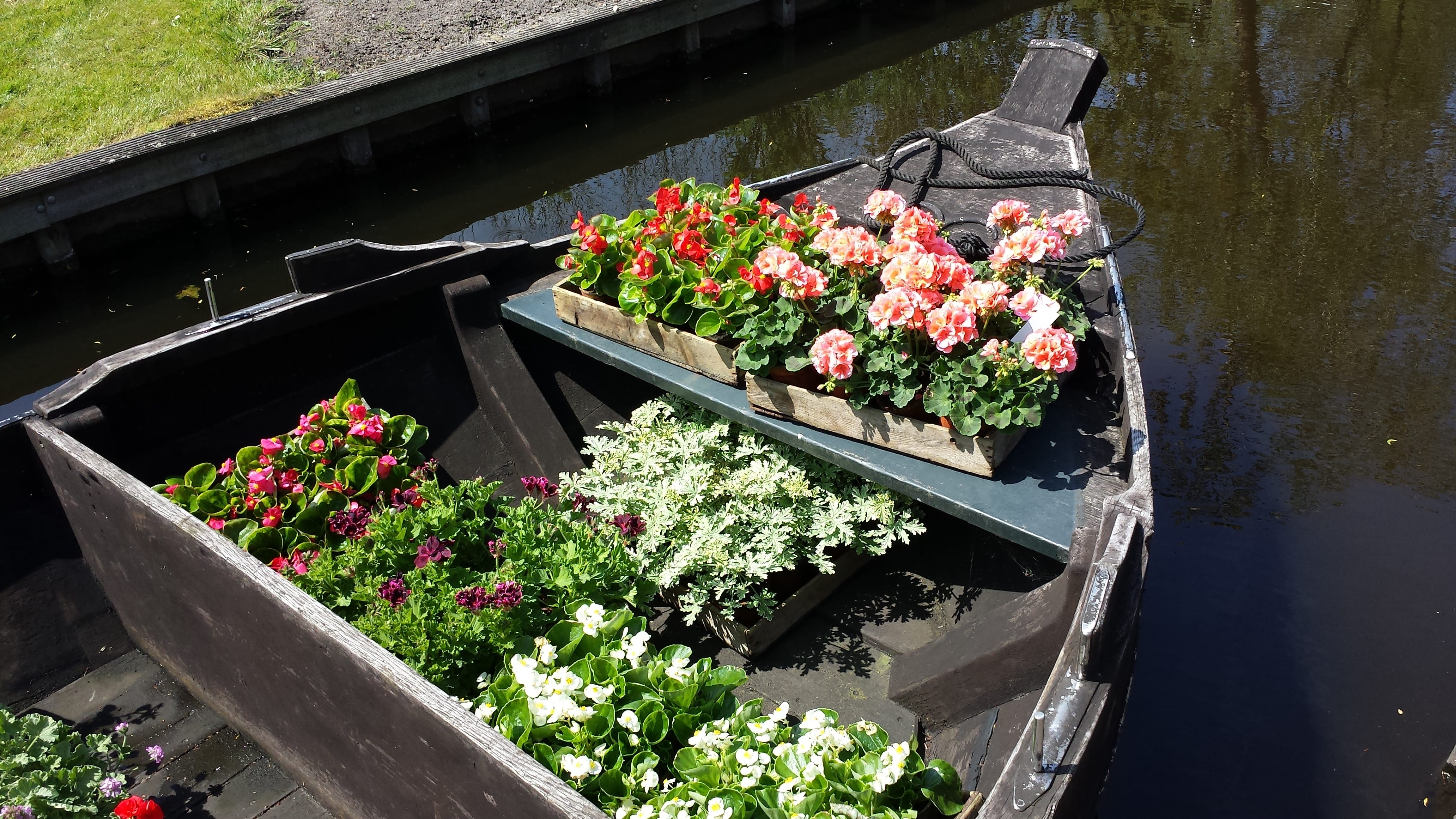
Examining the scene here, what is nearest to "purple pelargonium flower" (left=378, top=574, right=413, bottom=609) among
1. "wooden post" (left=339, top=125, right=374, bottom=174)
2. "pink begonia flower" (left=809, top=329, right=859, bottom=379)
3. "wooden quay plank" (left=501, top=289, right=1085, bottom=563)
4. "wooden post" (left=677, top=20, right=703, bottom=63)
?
"wooden quay plank" (left=501, top=289, right=1085, bottom=563)

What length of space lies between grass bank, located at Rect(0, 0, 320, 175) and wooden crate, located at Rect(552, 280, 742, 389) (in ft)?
17.5

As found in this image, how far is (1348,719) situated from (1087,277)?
Result: 187cm

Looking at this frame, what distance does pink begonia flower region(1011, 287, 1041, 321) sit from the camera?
8.66 feet

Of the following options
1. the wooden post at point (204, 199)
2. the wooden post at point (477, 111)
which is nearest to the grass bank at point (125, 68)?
the wooden post at point (204, 199)

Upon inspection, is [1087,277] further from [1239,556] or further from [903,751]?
[903,751]

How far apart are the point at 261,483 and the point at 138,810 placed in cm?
94

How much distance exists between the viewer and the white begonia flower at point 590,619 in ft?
8.57

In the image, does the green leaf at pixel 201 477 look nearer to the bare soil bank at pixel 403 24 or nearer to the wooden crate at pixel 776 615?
the wooden crate at pixel 776 615

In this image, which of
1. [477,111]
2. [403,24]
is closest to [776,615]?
[477,111]

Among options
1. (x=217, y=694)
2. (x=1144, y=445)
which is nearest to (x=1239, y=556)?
(x=1144, y=445)

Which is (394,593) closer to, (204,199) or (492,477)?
(492,477)

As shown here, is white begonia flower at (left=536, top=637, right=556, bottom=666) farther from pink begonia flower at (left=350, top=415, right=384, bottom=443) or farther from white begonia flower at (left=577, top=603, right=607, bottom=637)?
pink begonia flower at (left=350, top=415, right=384, bottom=443)

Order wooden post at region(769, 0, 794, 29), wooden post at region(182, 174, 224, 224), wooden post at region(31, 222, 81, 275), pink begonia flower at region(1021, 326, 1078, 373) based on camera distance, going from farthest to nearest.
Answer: wooden post at region(769, 0, 794, 29) → wooden post at region(182, 174, 224, 224) → wooden post at region(31, 222, 81, 275) → pink begonia flower at region(1021, 326, 1078, 373)

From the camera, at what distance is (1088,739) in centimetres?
209
